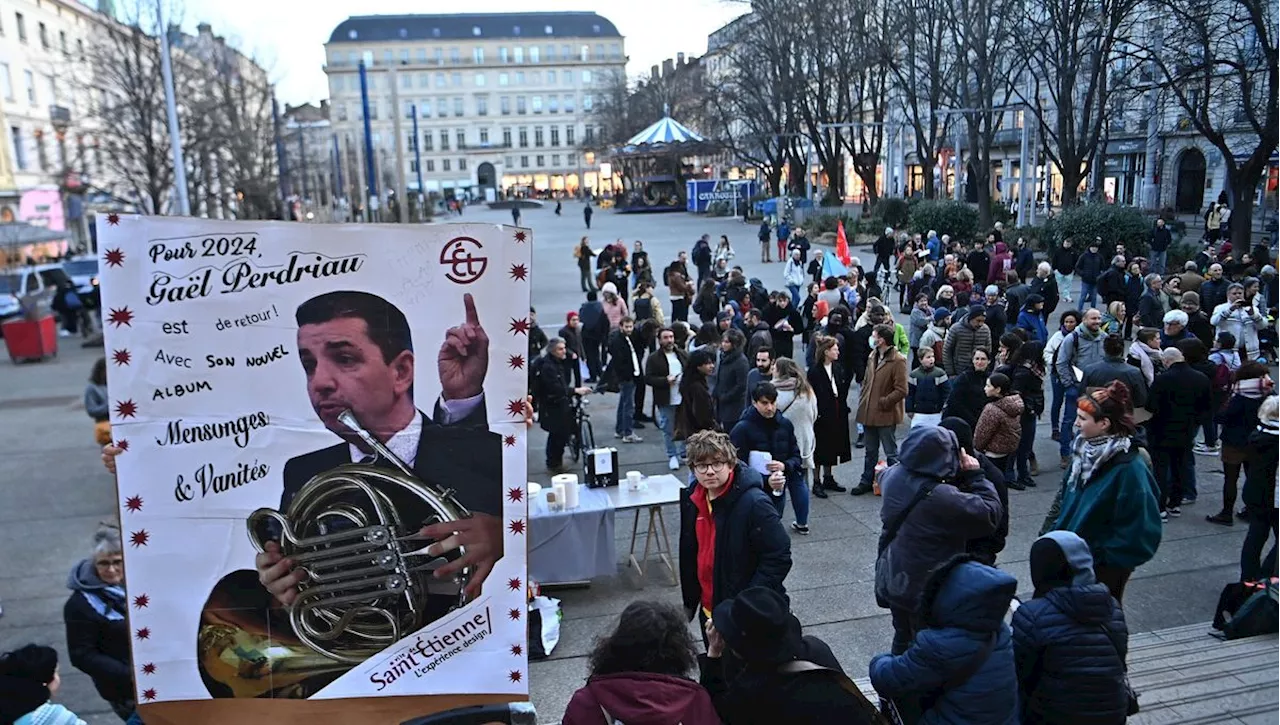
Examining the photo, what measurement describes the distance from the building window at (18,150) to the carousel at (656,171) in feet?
97.5

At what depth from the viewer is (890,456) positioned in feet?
27.3

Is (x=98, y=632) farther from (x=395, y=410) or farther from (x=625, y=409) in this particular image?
(x=625, y=409)

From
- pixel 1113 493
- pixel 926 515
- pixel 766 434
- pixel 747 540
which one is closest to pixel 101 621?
pixel 747 540

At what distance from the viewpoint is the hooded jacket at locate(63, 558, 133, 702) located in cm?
401

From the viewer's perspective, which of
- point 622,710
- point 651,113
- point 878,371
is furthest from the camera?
point 651,113

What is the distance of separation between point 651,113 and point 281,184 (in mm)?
40870

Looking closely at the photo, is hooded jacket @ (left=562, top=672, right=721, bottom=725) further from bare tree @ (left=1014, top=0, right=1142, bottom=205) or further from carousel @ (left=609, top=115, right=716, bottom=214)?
carousel @ (left=609, top=115, right=716, bottom=214)

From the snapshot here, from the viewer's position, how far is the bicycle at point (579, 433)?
930cm

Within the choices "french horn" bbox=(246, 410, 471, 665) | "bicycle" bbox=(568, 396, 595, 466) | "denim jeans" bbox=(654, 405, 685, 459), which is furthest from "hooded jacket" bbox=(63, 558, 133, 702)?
"denim jeans" bbox=(654, 405, 685, 459)

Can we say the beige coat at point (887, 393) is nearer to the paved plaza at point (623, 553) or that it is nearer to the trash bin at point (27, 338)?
the paved plaza at point (623, 553)

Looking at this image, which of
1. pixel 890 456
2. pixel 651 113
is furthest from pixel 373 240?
pixel 651 113

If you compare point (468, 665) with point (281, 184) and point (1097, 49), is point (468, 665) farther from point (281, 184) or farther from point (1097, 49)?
point (281, 184)

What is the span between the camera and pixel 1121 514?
15.0ft

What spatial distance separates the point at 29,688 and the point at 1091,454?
515cm
